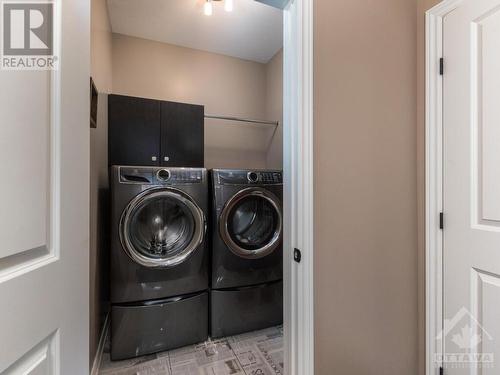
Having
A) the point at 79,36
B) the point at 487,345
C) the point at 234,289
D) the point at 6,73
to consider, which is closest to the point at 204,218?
the point at 234,289

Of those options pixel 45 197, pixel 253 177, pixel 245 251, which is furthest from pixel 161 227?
pixel 45 197

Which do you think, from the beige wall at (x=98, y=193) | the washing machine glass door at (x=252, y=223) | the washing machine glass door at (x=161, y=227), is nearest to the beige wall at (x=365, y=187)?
the washing machine glass door at (x=252, y=223)

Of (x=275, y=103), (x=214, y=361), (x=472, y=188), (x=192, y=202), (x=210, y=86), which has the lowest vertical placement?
(x=214, y=361)

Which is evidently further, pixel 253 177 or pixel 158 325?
pixel 253 177

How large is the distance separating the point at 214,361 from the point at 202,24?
2893mm

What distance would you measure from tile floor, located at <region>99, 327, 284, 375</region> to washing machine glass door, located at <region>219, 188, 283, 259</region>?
0.67 metres

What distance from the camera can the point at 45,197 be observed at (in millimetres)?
601

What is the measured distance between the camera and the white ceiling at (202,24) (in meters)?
2.19

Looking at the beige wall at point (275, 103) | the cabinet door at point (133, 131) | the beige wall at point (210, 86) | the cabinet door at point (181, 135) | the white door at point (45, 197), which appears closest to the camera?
the white door at point (45, 197)

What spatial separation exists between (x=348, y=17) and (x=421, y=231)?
1.09m

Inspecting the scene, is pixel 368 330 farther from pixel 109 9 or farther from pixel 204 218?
pixel 109 9

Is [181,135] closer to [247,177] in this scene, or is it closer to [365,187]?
[247,177]

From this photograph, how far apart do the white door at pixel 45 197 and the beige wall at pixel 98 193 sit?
829mm

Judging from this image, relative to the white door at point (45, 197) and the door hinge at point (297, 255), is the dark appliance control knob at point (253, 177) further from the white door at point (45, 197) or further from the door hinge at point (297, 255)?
the white door at point (45, 197)
